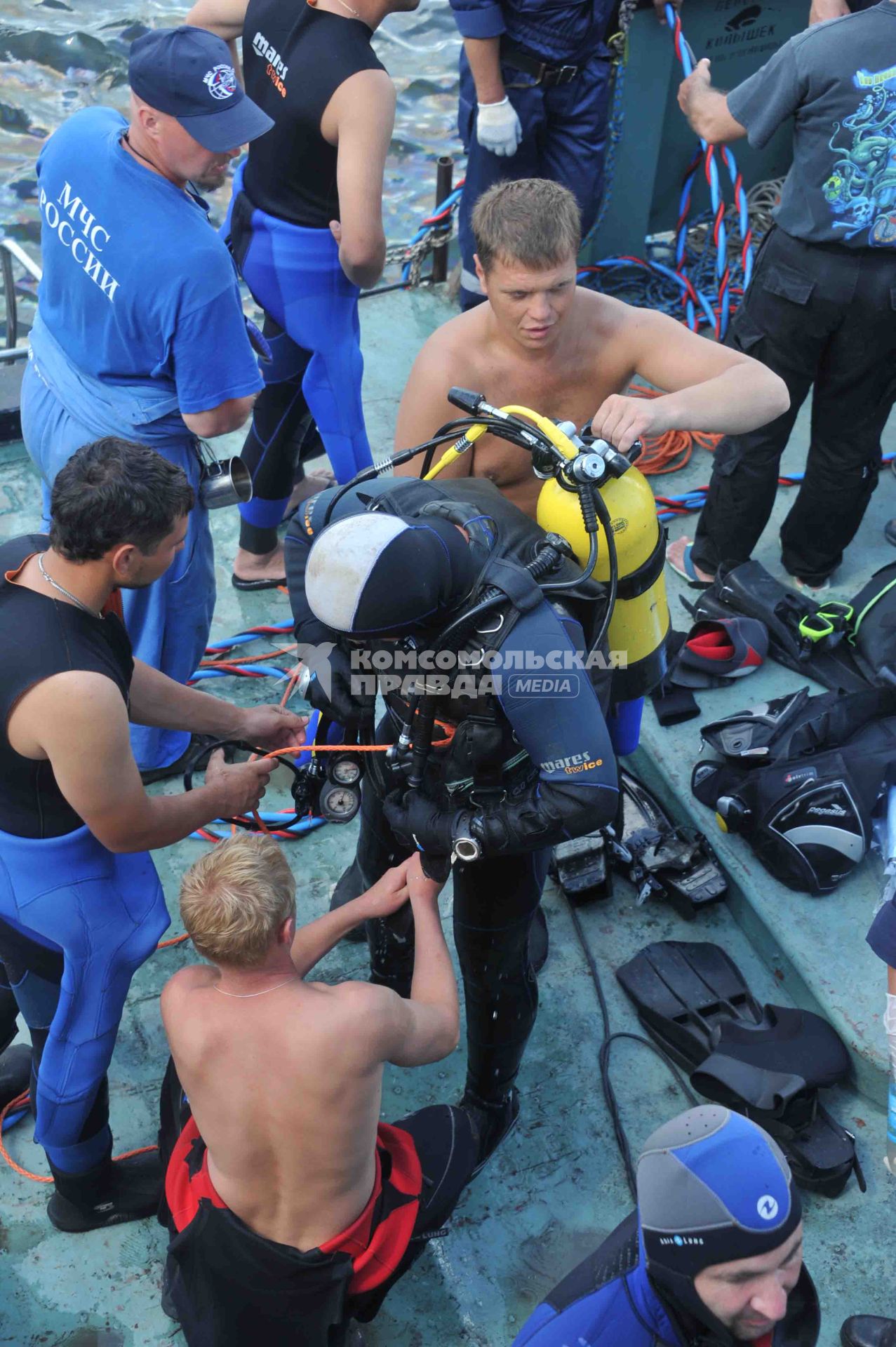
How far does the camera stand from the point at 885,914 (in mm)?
2723

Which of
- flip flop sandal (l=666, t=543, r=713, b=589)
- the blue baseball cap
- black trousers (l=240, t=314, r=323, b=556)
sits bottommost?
flip flop sandal (l=666, t=543, r=713, b=589)

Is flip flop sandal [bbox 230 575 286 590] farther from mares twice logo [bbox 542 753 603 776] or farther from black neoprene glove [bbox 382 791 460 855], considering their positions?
mares twice logo [bbox 542 753 603 776]

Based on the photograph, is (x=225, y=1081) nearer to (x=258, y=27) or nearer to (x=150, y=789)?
(x=150, y=789)

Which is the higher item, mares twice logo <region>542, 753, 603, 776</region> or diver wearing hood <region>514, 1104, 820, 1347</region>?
mares twice logo <region>542, 753, 603, 776</region>

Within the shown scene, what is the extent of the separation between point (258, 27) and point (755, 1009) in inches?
140

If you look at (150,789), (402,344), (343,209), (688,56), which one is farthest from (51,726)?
(688,56)

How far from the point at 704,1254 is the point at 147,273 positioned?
2.62 metres

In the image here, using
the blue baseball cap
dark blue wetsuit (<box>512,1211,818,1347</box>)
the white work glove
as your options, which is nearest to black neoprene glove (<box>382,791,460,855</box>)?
dark blue wetsuit (<box>512,1211,818,1347</box>)

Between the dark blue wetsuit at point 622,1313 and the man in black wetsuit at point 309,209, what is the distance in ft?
9.86

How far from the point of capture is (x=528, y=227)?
286 cm

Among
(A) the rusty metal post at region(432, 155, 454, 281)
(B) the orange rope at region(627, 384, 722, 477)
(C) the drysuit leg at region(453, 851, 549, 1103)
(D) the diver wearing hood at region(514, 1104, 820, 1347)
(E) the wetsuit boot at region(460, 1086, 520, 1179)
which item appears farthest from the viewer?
(A) the rusty metal post at region(432, 155, 454, 281)

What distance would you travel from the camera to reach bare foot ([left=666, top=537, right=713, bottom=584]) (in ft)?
16.0

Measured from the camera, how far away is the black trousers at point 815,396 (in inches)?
161

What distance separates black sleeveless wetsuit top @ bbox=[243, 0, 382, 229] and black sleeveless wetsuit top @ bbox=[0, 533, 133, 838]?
194 centimetres
